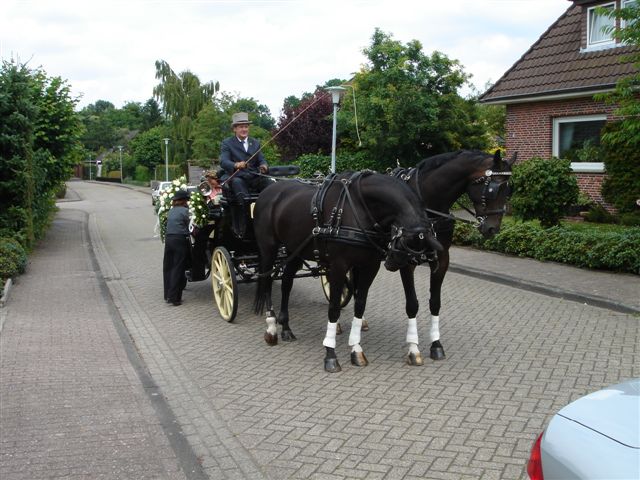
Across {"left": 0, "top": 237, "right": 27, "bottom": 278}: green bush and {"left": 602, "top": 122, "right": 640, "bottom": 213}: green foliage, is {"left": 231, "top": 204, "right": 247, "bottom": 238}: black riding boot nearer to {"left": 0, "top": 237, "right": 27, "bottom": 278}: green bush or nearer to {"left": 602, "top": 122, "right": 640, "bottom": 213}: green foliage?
{"left": 0, "top": 237, "right": 27, "bottom": 278}: green bush

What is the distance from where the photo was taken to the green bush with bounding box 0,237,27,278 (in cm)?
1152

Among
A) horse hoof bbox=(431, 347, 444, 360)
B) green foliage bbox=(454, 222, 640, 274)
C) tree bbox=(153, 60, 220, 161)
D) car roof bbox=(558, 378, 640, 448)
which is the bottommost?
horse hoof bbox=(431, 347, 444, 360)

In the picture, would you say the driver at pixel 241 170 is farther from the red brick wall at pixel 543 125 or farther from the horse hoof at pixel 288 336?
the red brick wall at pixel 543 125

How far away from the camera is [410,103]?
22.8 meters

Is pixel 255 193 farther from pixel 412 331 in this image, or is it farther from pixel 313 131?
pixel 313 131

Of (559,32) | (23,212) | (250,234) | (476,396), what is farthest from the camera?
(559,32)

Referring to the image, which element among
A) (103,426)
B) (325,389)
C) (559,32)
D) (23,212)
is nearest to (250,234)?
(325,389)

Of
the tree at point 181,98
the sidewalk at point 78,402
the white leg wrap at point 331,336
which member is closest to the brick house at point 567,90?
the white leg wrap at point 331,336

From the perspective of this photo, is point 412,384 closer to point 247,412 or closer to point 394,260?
point 394,260

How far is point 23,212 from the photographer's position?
1481 centimetres

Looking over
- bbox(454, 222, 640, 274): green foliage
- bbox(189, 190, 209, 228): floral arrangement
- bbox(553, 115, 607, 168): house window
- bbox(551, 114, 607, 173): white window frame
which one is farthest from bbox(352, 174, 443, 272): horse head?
bbox(553, 115, 607, 168): house window

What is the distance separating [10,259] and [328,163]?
63.3 feet

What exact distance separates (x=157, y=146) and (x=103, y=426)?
226 ft

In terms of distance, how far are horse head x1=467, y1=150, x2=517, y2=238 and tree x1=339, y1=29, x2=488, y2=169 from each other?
1702 cm
